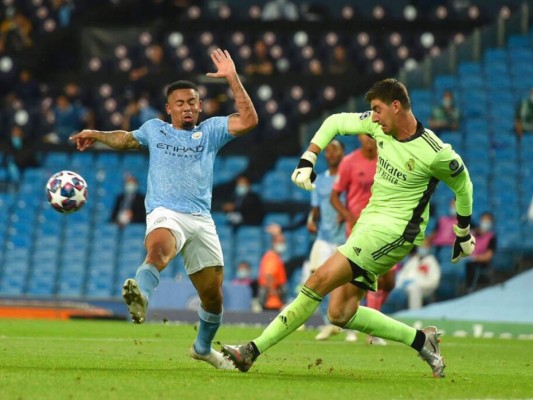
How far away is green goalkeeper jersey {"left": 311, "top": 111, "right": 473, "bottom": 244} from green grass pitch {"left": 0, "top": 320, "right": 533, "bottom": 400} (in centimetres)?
A: 118

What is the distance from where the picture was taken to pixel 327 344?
49.4ft

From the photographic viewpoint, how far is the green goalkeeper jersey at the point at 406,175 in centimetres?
960

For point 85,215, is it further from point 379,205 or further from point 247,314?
point 379,205

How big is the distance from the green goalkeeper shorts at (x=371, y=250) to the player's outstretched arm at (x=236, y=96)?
3.96 feet

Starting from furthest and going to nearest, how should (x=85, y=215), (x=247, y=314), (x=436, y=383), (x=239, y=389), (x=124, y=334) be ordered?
1. (x=85, y=215)
2. (x=247, y=314)
3. (x=124, y=334)
4. (x=436, y=383)
5. (x=239, y=389)

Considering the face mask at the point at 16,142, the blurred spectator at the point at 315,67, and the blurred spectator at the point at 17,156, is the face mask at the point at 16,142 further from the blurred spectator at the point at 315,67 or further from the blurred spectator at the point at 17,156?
the blurred spectator at the point at 315,67

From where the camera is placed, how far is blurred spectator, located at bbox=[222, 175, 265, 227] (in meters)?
26.3

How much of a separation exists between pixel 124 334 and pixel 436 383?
8.39 metres

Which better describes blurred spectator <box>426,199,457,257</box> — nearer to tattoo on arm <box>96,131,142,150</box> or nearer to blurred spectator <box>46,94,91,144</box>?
blurred spectator <box>46,94,91,144</box>

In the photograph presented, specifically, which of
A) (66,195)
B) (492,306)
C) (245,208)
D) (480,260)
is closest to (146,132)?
(66,195)

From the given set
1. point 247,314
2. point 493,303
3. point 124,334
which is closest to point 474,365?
point 124,334

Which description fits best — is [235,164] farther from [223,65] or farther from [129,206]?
[223,65]

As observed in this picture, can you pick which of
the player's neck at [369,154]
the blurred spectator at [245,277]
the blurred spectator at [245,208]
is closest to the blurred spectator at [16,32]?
the blurred spectator at [245,208]

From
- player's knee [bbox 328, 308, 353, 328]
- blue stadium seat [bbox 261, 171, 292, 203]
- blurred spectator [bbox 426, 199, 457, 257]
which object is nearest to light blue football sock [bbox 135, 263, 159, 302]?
player's knee [bbox 328, 308, 353, 328]
